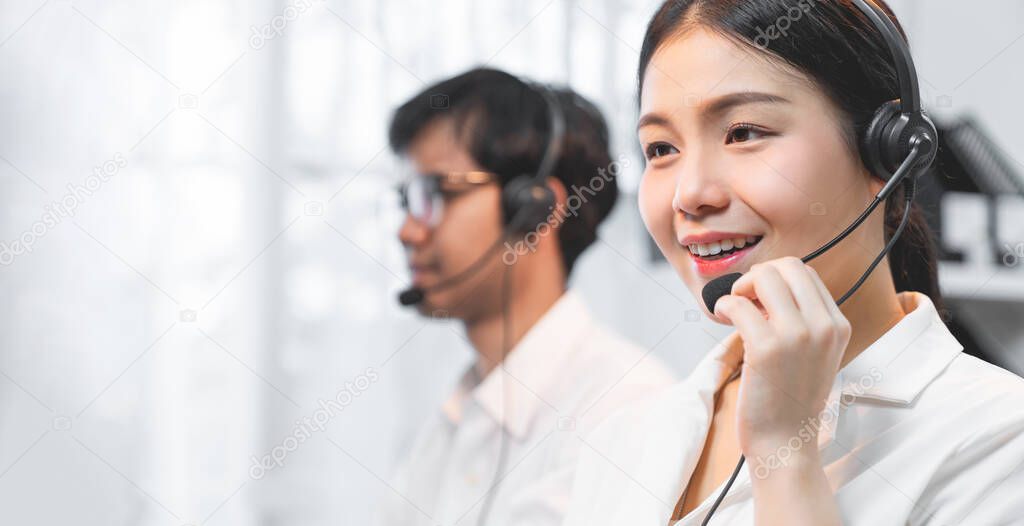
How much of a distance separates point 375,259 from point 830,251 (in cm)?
129

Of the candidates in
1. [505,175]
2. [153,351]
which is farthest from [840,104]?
[153,351]

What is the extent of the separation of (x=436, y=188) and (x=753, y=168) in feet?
2.62

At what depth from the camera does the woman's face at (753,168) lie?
2.37 feet

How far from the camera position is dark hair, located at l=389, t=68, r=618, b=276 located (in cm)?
148

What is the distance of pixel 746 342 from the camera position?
2.10 feet

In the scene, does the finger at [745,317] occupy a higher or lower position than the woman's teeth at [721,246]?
higher

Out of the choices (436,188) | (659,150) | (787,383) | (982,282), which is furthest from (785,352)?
(982,282)

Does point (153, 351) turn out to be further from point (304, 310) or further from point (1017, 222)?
point (1017, 222)

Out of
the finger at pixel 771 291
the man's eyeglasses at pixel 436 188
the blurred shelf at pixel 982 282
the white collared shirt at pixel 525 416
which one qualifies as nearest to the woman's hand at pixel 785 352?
the finger at pixel 771 291

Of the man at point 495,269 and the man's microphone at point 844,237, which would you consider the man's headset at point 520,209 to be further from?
the man's microphone at point 844,237

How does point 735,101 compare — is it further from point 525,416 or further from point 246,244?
point 246,244

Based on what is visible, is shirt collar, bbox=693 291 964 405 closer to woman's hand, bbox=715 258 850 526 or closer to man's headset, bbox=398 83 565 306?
woman's hand, bbox=715 258 850 526

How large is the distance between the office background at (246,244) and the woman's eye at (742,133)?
38.4 inches

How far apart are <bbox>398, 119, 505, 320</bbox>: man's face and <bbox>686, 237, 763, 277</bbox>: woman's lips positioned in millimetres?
693
